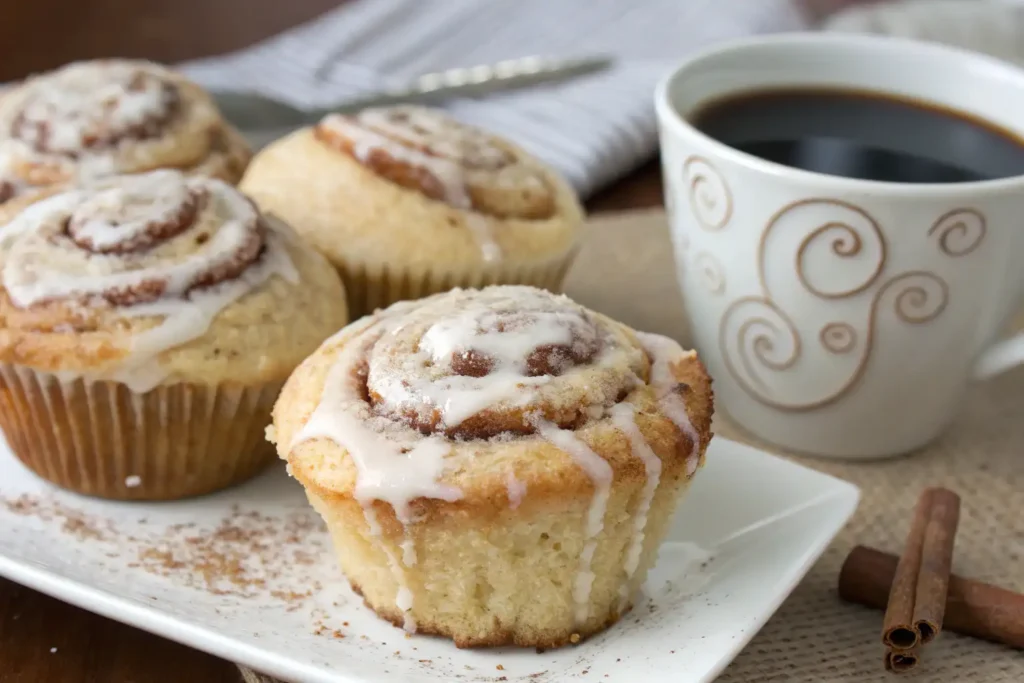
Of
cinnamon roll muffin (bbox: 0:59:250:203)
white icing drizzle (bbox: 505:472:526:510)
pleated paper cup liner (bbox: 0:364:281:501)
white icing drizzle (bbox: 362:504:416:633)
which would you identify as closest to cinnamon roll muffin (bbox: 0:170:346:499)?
pleated paper cup liner (bbox: 0:364:281:501)

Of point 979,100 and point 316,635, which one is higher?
point 979,100

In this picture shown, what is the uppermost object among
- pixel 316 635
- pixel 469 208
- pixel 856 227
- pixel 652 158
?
pixel 856 227

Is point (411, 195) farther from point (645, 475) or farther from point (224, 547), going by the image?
point (645, 475)

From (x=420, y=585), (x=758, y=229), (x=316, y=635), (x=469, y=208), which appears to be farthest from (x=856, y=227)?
(x=316, y=635)

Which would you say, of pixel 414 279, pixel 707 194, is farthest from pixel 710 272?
pixel 414 279

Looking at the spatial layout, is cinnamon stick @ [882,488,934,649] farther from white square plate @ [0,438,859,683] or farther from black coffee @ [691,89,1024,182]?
black coffee @ [691,89,1024,182]

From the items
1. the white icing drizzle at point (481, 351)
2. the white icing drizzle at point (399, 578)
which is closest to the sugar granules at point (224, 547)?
the white icing drizzle at point (399, 578)

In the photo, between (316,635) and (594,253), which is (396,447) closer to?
(316,635)
